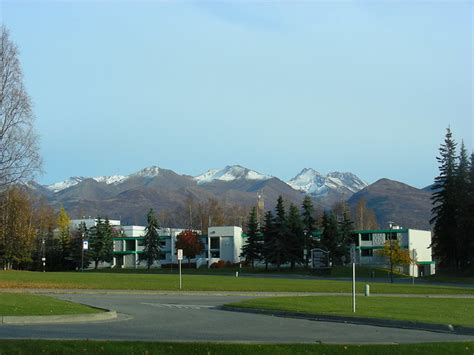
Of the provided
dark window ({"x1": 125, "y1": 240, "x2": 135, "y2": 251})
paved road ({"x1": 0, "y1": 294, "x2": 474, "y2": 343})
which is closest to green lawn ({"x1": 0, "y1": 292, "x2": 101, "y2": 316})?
paved road ({"x1": 0, "y1": 294, "x2": 474, "y2": 343})

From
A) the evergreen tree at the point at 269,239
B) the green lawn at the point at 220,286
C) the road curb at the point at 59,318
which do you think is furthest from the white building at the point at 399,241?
the road curb at the point at 59,318

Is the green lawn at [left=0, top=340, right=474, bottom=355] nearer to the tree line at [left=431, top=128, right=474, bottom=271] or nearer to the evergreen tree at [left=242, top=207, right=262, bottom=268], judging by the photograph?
the tree line at [left=431, top=128, right=474, bottom=271]

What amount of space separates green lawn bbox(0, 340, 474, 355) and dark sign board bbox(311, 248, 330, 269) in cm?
7403

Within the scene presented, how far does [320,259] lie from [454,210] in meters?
19.7

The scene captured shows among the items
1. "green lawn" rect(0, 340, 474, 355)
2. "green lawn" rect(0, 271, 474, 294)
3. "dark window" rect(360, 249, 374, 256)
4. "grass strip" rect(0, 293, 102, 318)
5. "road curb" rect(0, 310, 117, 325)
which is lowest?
"green lawn" rect(0, 271, 474, 294)

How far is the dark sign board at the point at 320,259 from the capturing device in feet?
285

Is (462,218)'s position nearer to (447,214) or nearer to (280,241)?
(447,214)

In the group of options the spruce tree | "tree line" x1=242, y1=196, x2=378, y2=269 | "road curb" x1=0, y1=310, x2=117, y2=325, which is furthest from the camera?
the spruce tree

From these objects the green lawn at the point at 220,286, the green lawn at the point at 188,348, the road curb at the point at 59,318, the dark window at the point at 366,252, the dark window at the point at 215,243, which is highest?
the dark window at the point at 215,243

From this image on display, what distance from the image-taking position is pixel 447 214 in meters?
77.4

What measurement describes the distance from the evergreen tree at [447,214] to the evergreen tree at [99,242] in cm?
5960

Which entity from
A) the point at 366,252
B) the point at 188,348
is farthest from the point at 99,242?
the point at 188,348

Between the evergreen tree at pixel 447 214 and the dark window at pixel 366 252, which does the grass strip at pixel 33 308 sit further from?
the dark window at pixel 366 252

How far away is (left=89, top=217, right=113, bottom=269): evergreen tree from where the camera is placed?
374 ft
